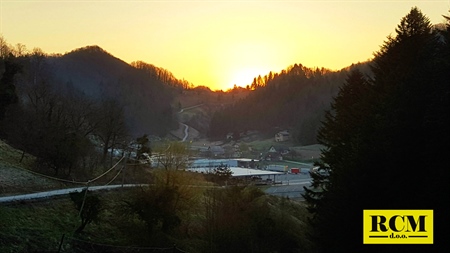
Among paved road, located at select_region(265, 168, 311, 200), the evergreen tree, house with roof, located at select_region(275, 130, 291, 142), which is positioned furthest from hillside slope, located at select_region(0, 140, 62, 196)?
house with roof, located at select_region(275, 130, 291, 142)

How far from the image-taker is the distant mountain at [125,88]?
14025 centimetres

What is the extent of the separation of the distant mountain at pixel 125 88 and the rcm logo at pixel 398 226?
112 meters

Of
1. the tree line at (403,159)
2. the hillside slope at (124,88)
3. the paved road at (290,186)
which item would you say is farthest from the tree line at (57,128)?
the hillside slope at (124,88)

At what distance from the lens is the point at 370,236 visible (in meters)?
15.9

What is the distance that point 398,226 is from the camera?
15.1 metres

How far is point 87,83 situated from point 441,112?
562 feet

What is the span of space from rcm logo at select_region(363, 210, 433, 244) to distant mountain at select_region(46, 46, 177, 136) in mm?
111736

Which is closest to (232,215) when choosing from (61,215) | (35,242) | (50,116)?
(61,215)

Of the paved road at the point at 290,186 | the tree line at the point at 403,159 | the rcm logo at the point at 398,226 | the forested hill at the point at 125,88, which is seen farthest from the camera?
the forested hill at the point at 125,88

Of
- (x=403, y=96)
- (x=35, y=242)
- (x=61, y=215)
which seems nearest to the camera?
(x=403, y=96)

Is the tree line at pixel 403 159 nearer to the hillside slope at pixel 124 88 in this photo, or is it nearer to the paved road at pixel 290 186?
the paved road at pixel 290 186

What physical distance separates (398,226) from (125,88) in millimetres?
166481

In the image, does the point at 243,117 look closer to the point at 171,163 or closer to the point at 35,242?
the point at 171,163

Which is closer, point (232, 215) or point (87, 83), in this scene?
point (232, 215)
